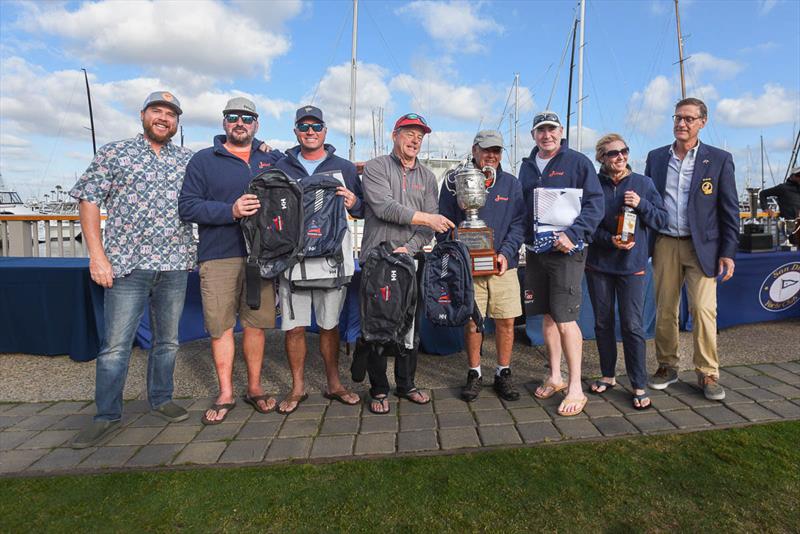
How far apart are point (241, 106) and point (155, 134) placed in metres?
0.63

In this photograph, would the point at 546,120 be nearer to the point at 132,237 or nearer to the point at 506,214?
the point at 506,214

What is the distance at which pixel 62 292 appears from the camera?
5098 millimetres

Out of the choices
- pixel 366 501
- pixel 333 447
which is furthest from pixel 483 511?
pixel 333 447

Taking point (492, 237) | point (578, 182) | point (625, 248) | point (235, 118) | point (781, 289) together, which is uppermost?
point (235, 118)

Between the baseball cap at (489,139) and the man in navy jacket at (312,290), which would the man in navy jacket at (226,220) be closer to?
the man in navy jacket at (312,290)

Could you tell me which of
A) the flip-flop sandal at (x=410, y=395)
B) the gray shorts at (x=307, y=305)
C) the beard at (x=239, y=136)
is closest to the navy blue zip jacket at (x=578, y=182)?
the flip-flop sandal at (x=410, y=395)

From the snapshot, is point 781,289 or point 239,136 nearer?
point 239,136

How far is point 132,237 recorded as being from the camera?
335 centimetres

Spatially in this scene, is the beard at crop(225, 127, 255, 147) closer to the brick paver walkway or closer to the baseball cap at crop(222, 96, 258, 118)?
the baseball cap at crop(222, 96, 258, 118)

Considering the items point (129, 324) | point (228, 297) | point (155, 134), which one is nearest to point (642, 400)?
point (228, 297)

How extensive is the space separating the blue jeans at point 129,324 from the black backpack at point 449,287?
184 cm

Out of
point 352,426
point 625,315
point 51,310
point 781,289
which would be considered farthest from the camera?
point 781,289

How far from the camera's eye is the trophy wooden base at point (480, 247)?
3.68m

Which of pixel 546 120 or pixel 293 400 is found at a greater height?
pixel 546 120
